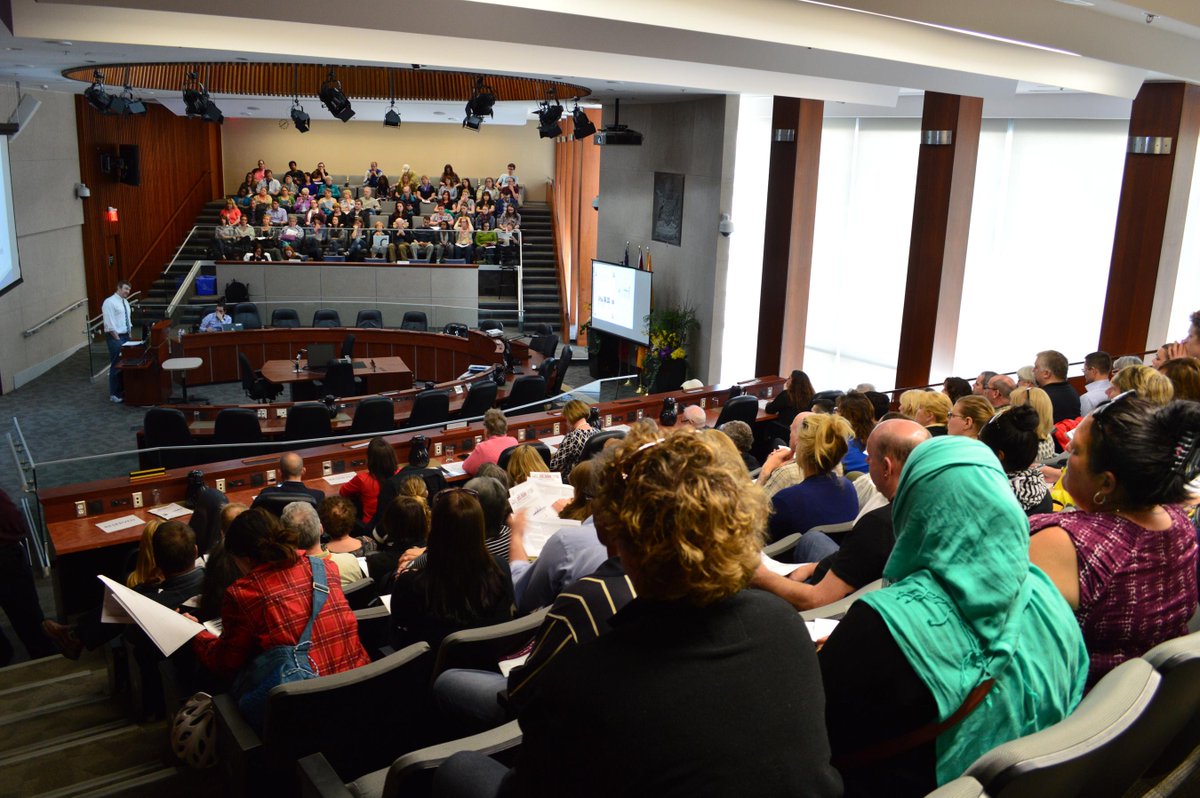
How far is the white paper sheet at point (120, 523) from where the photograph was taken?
5.91m

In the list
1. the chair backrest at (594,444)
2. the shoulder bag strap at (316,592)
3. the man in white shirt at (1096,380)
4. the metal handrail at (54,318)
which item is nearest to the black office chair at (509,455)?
the chair backrest at (594,444)

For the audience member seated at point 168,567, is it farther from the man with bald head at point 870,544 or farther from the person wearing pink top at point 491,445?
the person wearing pink top at point 491,445

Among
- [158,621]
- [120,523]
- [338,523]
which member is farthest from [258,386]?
[158,621]

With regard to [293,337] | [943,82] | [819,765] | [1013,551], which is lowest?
[293,337]

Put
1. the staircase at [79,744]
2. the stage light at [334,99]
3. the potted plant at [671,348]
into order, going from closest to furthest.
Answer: the staircase at [79,744] < the stage light at [334,99] < the potted plant at [671,348]

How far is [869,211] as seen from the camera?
41.5ft

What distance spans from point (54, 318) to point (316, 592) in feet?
45.9

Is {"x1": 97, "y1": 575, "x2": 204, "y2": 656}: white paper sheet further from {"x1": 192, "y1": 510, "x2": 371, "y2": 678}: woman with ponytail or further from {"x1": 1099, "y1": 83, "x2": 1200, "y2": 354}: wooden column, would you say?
{"x1": 1099, "y1": 83, "x2": 1200, "y2": 354}: wooden column

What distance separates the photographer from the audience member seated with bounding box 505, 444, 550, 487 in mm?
5086

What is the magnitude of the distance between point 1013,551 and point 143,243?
20205mm

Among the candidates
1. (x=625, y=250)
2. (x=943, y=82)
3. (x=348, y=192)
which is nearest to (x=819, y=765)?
(x=943, y=82)

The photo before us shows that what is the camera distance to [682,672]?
129cm

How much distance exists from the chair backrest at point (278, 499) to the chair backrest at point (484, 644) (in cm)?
245

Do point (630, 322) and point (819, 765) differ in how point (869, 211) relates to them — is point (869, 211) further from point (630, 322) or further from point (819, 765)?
point (819, 765)
